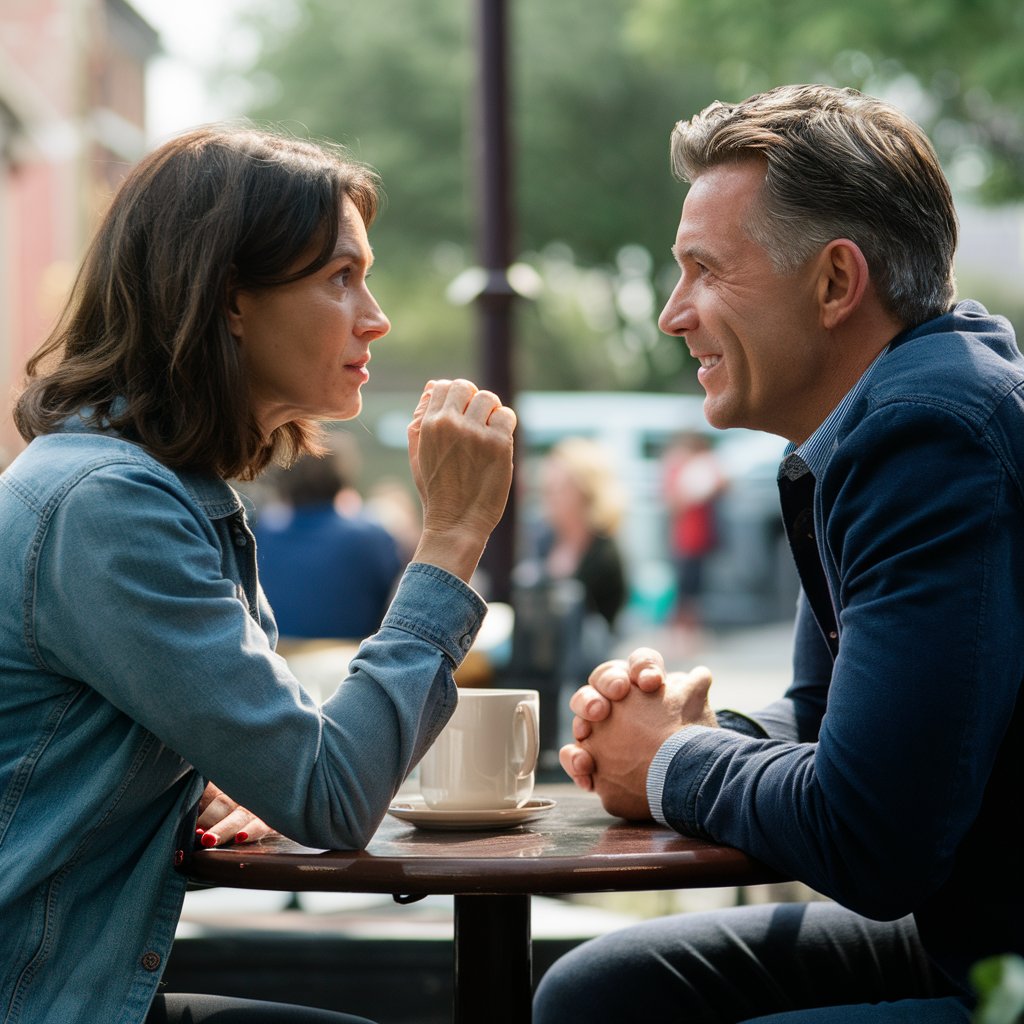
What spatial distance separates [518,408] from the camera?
5.54 metres

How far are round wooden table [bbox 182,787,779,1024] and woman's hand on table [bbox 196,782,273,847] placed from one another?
0.08 ft

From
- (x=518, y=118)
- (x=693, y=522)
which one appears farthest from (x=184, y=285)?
(x=518, y=118)

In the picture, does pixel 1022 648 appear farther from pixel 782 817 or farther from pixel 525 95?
pixel 525 95

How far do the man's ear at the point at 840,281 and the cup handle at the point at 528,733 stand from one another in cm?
63

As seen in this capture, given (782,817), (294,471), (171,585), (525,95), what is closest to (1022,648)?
(782,817)

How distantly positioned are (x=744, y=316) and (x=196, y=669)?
88cm

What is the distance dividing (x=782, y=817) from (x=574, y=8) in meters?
20.3

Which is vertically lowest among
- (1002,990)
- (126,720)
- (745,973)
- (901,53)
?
(745,973)

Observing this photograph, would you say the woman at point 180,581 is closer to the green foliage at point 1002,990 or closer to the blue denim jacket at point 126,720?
the blue denim jacket at point 126,720

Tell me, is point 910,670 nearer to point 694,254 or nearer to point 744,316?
point 744,316

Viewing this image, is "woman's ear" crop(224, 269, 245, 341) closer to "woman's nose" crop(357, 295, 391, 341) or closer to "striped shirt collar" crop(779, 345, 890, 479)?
"woman's nose" crop(357, 295, 391, 341)

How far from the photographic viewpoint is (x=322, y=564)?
19.5 ft

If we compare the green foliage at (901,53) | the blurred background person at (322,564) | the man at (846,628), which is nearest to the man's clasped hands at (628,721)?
the man at (846,628)

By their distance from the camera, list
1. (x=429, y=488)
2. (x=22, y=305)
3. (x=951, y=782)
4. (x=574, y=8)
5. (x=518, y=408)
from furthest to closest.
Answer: (x=574, y=8)
(x=22, y=305)
(x=518, y=408)
(x=429, y=488)
(x=951, y=782)
